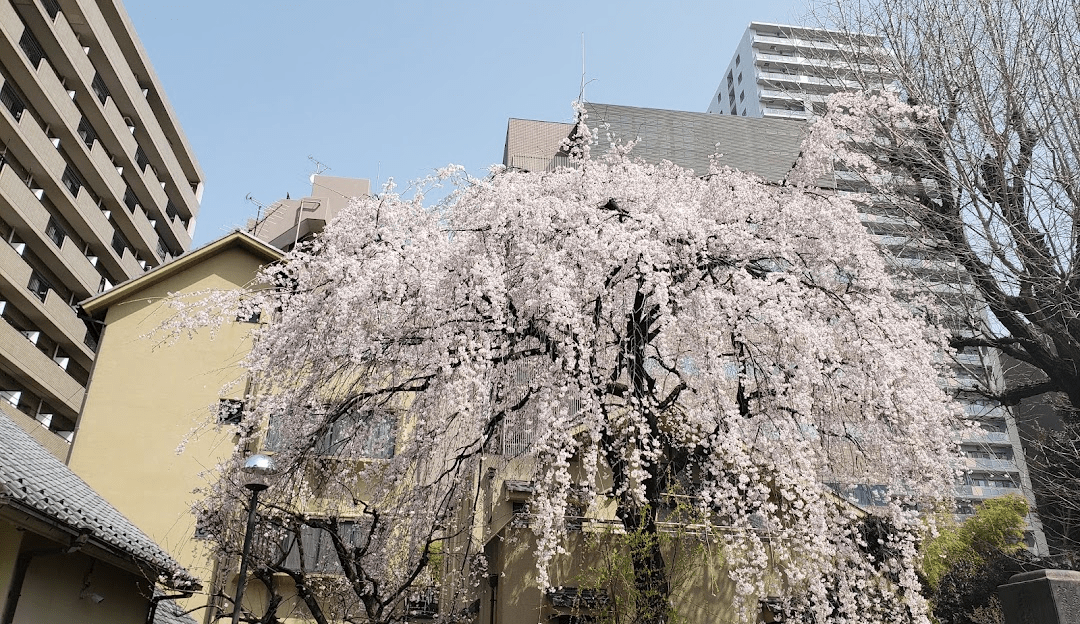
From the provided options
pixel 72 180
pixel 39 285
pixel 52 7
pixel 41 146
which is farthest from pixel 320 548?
pixel 52 7

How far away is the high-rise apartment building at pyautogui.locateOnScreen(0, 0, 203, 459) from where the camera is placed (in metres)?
25.2

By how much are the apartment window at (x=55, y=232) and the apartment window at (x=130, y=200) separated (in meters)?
4.45

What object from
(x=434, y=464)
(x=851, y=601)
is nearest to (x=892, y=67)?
(x=851, y=601)

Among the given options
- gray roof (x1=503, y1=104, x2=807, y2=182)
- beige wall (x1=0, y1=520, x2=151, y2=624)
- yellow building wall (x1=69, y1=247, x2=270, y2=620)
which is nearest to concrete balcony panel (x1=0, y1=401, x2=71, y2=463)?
yellow building wall (x1=69, y1=247, x2=270, y2=620)

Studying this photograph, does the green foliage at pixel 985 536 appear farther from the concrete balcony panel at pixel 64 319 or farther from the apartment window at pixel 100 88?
the apartment window at pixel 100 88

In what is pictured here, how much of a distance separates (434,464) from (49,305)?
905 inches

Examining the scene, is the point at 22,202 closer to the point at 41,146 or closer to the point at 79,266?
the point at 41,146

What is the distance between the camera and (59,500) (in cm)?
764

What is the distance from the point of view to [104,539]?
310 inches

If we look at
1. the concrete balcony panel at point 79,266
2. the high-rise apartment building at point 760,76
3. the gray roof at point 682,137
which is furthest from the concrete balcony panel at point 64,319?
the high-rise apartment building at point 760,76

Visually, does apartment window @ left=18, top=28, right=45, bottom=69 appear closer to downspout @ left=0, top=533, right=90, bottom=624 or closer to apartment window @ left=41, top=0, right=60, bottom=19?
apartment window @ left=41, top=0, right=60, bottom=19

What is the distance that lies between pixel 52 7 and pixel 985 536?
3504 cm

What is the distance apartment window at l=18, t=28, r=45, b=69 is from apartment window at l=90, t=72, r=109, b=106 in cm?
299

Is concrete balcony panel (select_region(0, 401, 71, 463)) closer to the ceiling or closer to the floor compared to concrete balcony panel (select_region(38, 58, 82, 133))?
closer to the floor
